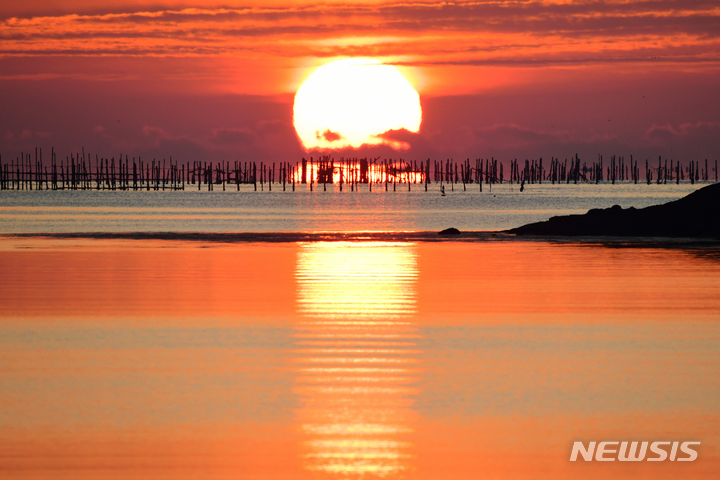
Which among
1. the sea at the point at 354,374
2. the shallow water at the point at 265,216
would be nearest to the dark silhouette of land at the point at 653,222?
the shallow water at the point at 265,216

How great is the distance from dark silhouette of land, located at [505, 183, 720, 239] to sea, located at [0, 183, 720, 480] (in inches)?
638

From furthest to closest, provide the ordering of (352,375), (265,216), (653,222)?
(265,216) → (653,222) → (352,375)

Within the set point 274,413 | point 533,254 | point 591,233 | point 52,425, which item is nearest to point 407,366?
point 274,413

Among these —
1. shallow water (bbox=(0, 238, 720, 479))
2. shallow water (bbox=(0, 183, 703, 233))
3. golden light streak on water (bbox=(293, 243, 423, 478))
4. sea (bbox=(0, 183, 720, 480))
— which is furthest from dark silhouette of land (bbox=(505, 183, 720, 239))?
golden light streak on water (bbox=(293, 243, 423, 478))

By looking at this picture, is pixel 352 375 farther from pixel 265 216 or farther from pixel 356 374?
pixel 265 216

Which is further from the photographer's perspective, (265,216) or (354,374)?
(265,216)

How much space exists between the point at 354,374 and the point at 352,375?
0.05 meters

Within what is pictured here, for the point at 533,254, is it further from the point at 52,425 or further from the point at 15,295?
the point at 52,425

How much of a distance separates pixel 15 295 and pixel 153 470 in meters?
11.1

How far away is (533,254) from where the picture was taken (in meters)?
26.7

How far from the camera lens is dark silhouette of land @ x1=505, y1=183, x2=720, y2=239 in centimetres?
3553

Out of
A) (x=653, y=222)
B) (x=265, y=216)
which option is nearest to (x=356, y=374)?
(x=653, y=222)

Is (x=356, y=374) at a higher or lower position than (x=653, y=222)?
lower

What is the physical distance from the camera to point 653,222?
3659 centimetres
